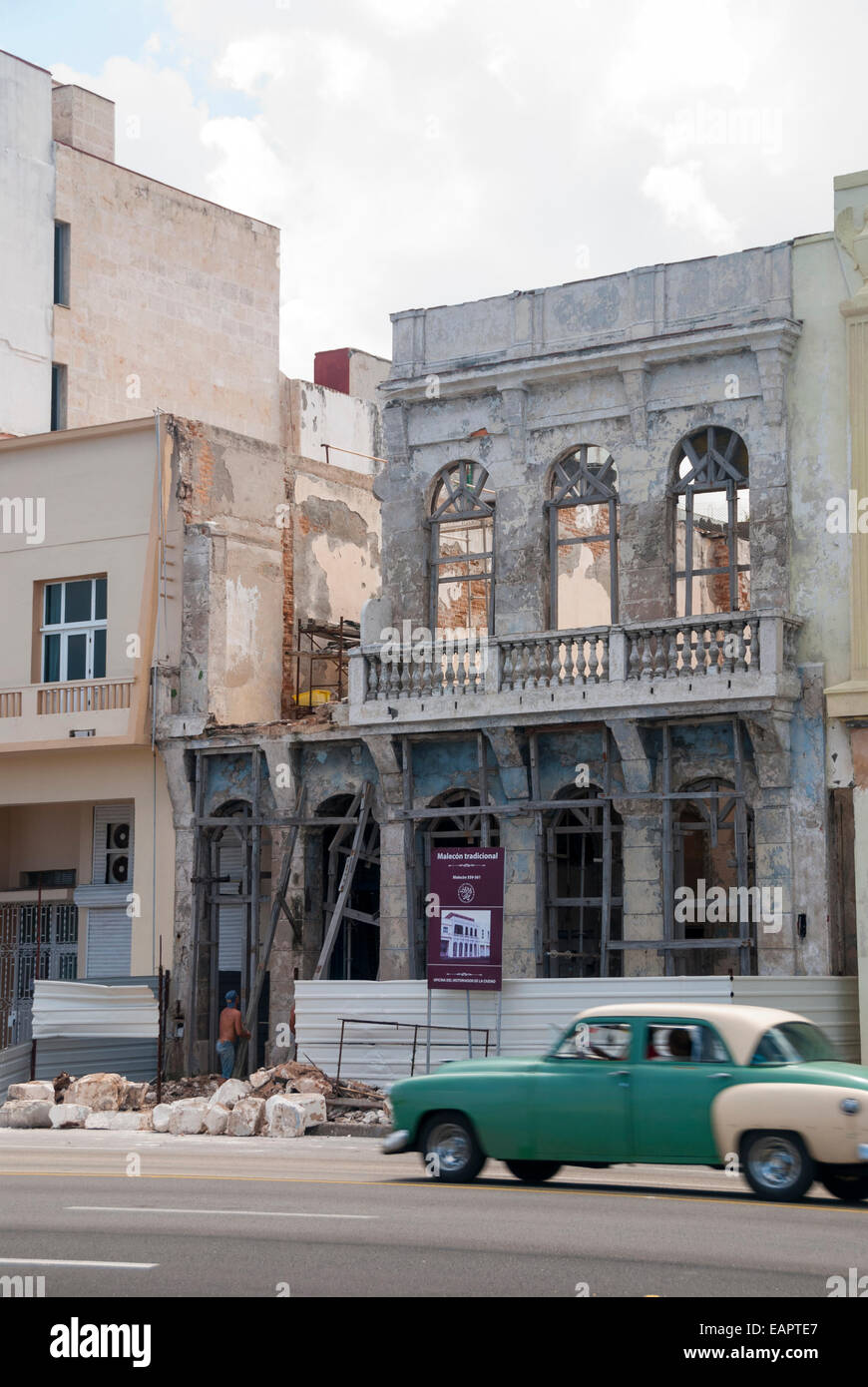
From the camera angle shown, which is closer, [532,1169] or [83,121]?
[532,1169]

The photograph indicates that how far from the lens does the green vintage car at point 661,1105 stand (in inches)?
576

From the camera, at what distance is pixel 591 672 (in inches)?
1075

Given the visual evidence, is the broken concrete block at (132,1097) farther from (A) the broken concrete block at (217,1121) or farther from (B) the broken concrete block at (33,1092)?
(A) the broken concrete block at (217,1121)

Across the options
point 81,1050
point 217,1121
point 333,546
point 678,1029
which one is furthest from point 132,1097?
point 678,1029

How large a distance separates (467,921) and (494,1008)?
1.18 metres

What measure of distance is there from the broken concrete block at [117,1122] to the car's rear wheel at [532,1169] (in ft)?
37.0

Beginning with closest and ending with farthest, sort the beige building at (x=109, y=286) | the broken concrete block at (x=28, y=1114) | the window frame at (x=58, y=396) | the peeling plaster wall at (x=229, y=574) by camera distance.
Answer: the broken concrete block at (x=28, y=1114), the peeling plaster wall at (x=229, y=574), the beige building at (x=109, y=286), the window frame at (x=58, y=396)

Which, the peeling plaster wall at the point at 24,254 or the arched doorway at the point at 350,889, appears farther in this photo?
the peeling plaster wall at the point at 24,254

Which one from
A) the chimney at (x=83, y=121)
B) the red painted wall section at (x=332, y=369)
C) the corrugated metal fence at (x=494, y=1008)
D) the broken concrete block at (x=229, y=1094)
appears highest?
the chimney at (x=83, y=121)

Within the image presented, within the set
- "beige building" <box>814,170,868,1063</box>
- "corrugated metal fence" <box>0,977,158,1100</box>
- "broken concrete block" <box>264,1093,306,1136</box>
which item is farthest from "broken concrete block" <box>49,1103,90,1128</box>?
"beige building" <box>814,170,868,1063</box>

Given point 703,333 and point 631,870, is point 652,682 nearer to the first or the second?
point 631,870

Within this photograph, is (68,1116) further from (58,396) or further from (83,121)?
(83,121)

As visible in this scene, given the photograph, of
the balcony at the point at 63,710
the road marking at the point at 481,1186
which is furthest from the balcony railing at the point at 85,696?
the road marking at the point at 481,1186
